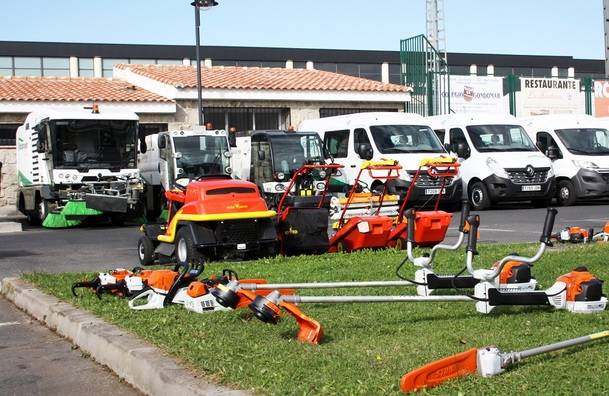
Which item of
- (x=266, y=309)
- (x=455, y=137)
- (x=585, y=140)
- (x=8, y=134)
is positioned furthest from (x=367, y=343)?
(x=8, y=134)

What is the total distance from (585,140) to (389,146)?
5.77 meters

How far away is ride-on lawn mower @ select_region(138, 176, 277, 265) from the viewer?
454 inches

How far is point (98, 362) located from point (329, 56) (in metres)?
49.8

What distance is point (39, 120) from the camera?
22.0 metres

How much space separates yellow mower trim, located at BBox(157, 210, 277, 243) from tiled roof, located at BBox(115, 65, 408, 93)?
17.6 m

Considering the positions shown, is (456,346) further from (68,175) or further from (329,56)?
(329,56)

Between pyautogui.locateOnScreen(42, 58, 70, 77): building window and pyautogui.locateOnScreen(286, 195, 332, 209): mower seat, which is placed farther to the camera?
Answer: pyautogui.locateOnScreen(42, 58, 70, 77): building window

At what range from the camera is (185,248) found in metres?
11.7

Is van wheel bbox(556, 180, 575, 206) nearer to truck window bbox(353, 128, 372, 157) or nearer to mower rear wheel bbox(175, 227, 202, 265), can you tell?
truck window bbox(353, 128, 372, 157)

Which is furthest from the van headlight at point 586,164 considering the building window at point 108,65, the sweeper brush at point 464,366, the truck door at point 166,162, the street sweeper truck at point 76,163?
the building window at point 108,65

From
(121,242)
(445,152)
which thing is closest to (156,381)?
(121,242)

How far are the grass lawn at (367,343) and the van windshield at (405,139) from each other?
13859mm

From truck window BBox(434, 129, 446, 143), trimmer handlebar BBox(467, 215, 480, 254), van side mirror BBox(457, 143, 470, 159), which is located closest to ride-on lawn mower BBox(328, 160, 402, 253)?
trimmer handlebar BBox(467, 215, 480, 254)

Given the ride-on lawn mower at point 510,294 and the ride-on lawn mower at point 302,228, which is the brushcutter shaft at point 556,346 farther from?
the ride-on lawn mower at point 302,228
